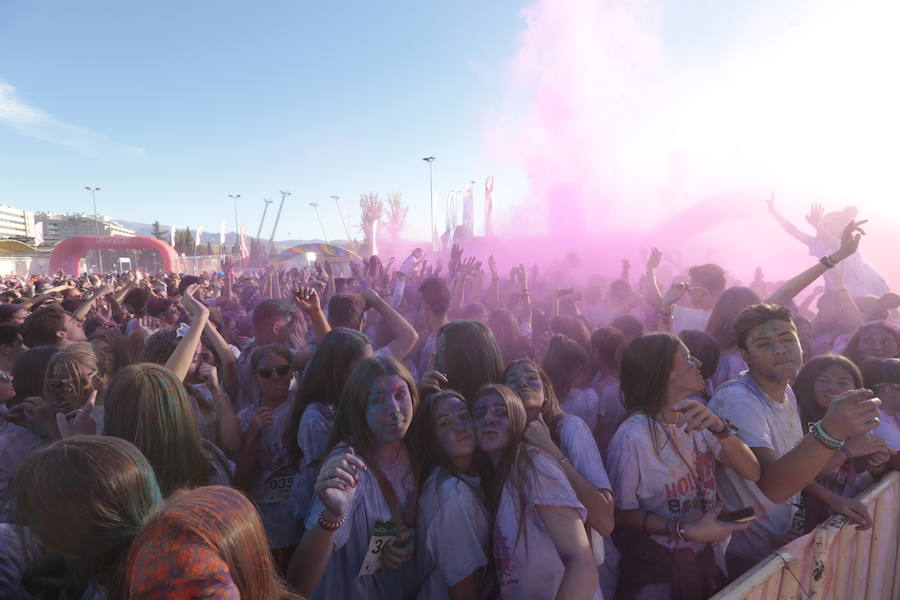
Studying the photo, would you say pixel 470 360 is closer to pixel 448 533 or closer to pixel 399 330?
pixel 448 533

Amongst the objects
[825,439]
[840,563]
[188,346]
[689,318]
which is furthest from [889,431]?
[188,346]

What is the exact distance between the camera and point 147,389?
6.42 ft

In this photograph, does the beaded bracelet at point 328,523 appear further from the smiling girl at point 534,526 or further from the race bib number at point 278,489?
the race bib number at point 278,489

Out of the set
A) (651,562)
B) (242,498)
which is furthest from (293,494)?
(651,562)

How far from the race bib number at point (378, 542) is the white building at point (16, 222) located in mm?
120845

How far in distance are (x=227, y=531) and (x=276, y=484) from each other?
158 centimetres

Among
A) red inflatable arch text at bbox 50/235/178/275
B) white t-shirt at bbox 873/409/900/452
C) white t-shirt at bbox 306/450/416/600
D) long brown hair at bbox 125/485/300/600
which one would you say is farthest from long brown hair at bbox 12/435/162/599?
red inflatable arch text at bbox 50/235/178/275

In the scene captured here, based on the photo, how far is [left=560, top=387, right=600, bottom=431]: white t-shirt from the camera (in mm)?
3123

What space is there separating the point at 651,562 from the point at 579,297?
406 centimetres

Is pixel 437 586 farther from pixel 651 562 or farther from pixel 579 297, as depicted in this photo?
pixel 579 297

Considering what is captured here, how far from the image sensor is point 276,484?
8.36 ft

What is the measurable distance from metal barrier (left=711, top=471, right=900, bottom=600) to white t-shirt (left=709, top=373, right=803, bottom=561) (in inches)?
8.4

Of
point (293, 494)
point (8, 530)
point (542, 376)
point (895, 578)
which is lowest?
point (895, 578)

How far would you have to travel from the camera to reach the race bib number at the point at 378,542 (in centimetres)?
189
